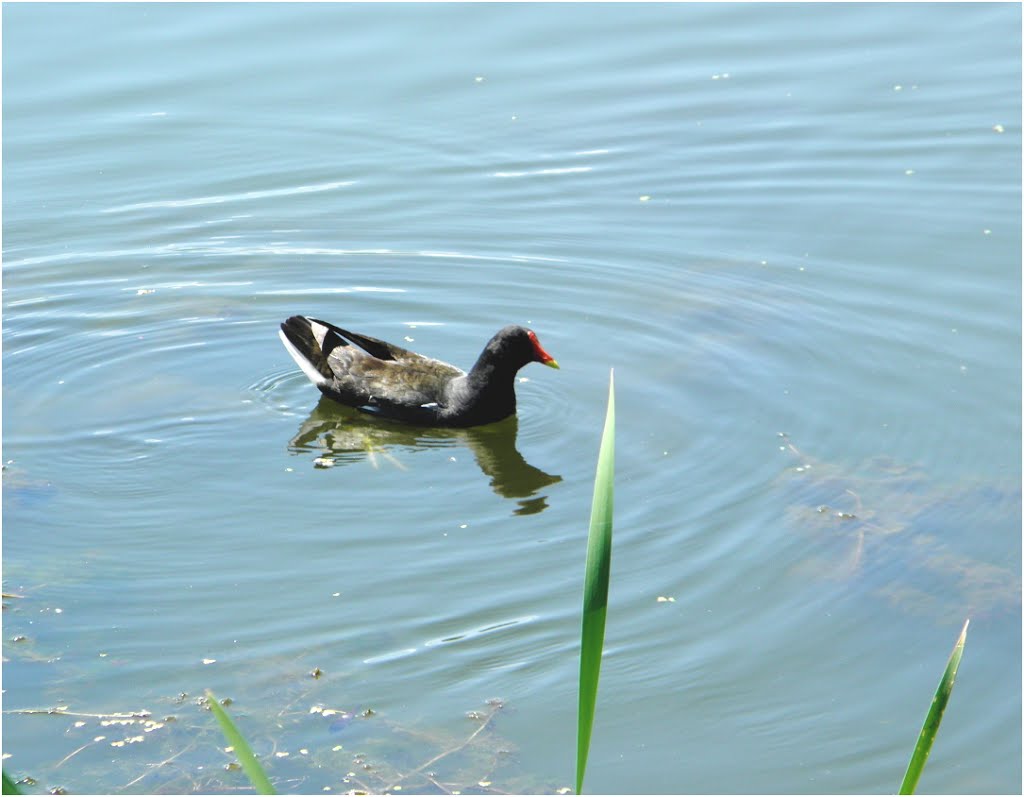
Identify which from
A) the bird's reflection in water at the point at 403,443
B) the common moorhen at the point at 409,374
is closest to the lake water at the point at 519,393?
the bird's reflection in water at the point at 403,443

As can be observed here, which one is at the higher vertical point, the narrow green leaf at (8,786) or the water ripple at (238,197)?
the water ripple at (238,197)

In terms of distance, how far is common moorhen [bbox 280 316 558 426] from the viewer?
9.37 metres

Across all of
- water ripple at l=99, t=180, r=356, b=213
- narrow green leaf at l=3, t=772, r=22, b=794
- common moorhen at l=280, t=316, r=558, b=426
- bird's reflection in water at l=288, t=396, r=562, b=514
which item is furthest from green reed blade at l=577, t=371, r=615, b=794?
water ripple at l=99, t=180, r=356, b=213

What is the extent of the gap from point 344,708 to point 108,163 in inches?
328

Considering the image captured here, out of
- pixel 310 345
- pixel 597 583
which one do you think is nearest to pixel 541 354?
pixel 310 345

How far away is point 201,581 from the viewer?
7.49 meters

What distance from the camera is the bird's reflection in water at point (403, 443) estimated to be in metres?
8.84

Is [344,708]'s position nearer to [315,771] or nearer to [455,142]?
[315,771]

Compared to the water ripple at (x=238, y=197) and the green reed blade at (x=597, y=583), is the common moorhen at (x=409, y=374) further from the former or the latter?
the green reed blade at (x=597, y=583)

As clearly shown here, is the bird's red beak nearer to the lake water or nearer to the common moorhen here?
the common moorhen

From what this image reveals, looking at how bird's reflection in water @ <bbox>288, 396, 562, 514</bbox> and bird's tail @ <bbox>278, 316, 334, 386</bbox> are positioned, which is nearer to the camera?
bird's reflection in water @ <bbox>288, 396, 562, 514</bbox>

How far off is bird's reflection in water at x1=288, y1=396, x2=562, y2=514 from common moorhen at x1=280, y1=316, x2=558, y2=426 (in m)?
0.08

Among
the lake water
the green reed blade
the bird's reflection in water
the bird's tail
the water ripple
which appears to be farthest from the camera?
the water ripple

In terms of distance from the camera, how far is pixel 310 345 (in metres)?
9.80
